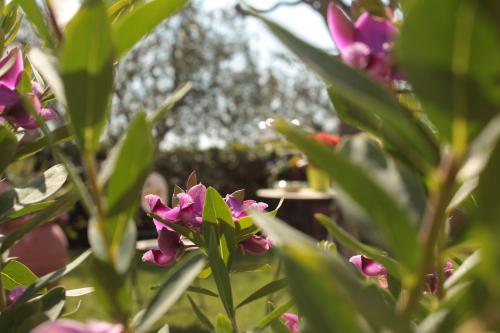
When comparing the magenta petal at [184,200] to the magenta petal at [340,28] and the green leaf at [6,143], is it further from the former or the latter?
the magenta petal at [340,28]

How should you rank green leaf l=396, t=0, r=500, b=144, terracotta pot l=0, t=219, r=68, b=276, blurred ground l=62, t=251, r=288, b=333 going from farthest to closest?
1. blurred ground l=62, t=251, r=288, b=333
2. terracotta pot l=0, t=219, r=68, b=276
3. green leaf l=396, t=0, r=500, b=144

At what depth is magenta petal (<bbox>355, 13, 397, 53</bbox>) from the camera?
0.38 metres

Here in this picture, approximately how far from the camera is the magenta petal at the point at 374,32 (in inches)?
15.1

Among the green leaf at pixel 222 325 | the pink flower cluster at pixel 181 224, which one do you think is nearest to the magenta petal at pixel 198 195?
the pink flower cluster at pixel 181 224

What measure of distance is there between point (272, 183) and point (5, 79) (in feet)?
33.0

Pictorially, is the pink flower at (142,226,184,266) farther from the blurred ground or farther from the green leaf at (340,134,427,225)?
the blurred ground

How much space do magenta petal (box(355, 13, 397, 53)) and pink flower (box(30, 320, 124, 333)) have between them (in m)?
0.21

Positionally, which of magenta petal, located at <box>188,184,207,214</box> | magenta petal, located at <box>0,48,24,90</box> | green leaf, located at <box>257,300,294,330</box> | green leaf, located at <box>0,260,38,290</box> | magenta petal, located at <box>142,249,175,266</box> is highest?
magenta petal, located at <box>0,48,24,90</box>

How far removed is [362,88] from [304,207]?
8.30 metres

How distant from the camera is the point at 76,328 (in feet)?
1.04

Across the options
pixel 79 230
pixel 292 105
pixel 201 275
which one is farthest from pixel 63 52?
pixel 292 105

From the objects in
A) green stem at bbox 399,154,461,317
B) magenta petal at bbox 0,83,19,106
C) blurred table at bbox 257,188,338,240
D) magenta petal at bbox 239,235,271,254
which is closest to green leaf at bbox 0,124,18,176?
magenta petal at bbox 0,83,19,106

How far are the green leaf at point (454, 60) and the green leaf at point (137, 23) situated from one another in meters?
0.15

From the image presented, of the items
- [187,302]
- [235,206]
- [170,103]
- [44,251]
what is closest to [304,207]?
[187,302]
